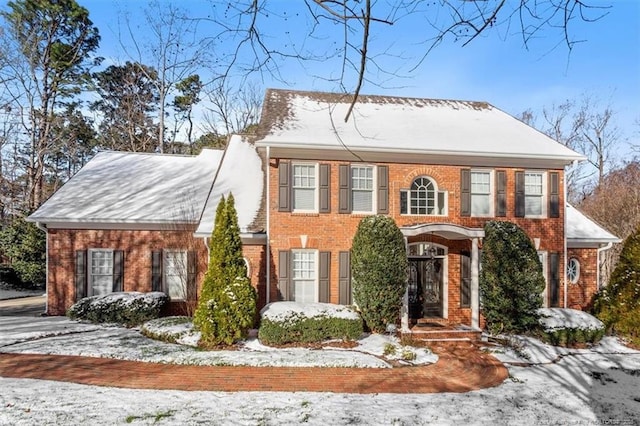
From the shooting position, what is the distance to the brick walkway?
6910mm

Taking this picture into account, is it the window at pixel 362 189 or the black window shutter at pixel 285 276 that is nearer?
the black window shutter at pixel 285 276

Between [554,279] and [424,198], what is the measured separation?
15.6ft

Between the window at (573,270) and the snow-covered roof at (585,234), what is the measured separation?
22.2 inches

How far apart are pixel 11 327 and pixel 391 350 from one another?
1025 centimetres

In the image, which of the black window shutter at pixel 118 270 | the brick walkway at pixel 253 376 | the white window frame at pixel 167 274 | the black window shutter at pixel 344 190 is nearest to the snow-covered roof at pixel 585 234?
the brick walkway at pixel 253 376

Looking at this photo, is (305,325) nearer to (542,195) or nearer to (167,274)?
(167,274)

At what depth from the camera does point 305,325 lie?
9461 millimetres

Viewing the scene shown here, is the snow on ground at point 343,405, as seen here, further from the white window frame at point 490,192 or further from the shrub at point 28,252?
the shrub at point 28,252

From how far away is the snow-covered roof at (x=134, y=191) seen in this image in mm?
13039

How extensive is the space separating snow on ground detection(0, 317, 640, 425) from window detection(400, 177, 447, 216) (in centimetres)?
505

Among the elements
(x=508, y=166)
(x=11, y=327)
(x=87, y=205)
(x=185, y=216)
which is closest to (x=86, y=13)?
(x=87, y=205)

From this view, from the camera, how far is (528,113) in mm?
30656

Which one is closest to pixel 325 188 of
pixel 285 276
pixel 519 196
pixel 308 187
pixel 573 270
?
pixel 308 187

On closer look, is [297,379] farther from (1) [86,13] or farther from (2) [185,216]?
(1) [86,13]
